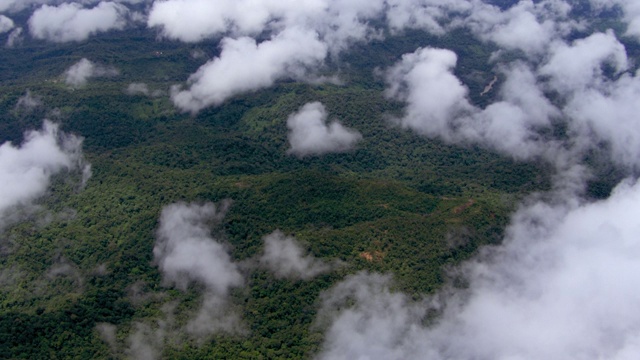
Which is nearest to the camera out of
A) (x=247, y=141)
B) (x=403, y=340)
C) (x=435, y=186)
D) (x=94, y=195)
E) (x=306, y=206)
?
(x=403, y=340)

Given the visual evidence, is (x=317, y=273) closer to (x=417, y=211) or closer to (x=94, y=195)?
(x=417, y=211)

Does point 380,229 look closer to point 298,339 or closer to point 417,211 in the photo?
point 417,211

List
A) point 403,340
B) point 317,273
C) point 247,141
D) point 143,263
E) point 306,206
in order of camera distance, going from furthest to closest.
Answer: point 247,141 < point 306,206 < point 143,263 < point 317,273 < point 403,340

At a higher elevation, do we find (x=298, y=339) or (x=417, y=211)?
(x=417, y=211)

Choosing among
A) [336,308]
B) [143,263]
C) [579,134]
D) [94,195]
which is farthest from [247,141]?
[579,134]

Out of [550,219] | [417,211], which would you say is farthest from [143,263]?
[550,219]

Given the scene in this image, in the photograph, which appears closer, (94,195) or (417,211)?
(417,211)

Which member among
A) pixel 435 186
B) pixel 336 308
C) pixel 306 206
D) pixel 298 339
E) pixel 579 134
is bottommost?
pixel 298 339
